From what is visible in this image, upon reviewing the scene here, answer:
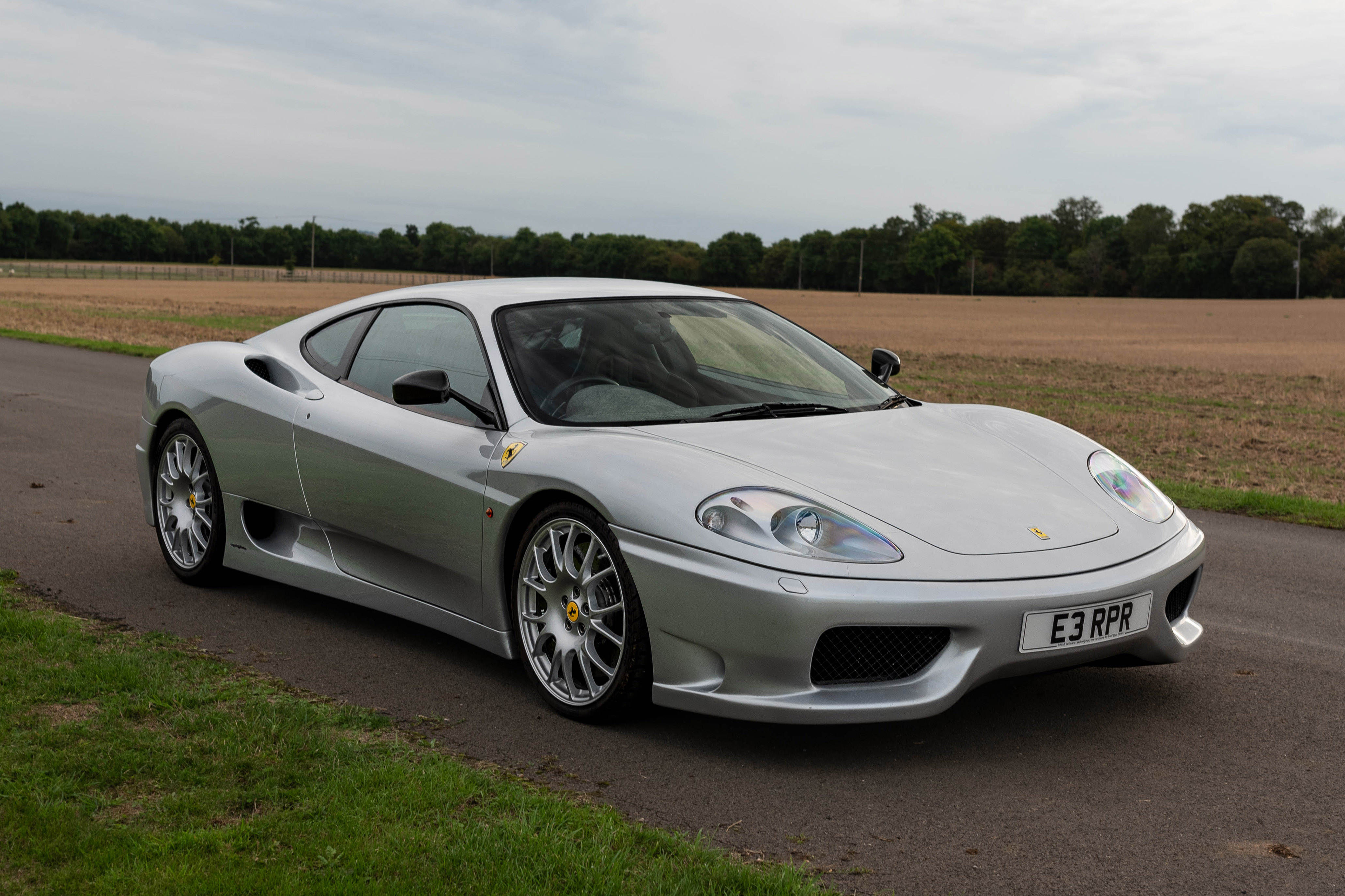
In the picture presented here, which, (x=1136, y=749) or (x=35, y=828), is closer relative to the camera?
(x=35, y=828)

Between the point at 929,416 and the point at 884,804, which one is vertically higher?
the point at 929,416

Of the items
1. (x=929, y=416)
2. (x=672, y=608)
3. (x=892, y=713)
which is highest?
(x=929, y=416)

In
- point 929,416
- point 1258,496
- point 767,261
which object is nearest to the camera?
point 929,416

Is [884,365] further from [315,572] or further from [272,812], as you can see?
[272,812]

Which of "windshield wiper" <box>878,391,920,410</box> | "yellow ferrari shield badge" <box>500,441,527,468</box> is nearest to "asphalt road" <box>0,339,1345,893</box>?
"yellow ferrari shield badge" <box>500,441,527,468</box>

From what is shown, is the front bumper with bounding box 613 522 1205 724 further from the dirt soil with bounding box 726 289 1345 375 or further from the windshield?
the dirt soil with bounding box 726 289 1345 375

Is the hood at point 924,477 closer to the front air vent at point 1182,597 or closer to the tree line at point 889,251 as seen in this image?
the front air vent at point 1182,597

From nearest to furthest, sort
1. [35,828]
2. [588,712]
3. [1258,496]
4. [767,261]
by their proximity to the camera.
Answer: [35,828] < [588,712] < [1258,496] < [767,261]

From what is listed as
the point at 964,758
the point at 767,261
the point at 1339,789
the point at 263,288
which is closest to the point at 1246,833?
the point at 1339,789

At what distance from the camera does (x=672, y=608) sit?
3623 mm

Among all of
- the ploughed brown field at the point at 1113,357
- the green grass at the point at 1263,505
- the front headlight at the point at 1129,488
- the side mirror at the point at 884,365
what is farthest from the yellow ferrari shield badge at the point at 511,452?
the ploughed brown field at the point at 1113,357

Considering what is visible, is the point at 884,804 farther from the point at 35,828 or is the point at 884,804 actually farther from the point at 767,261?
the point at 767,261

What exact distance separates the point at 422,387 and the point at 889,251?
130657mm

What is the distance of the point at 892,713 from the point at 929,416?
1.51 meters
